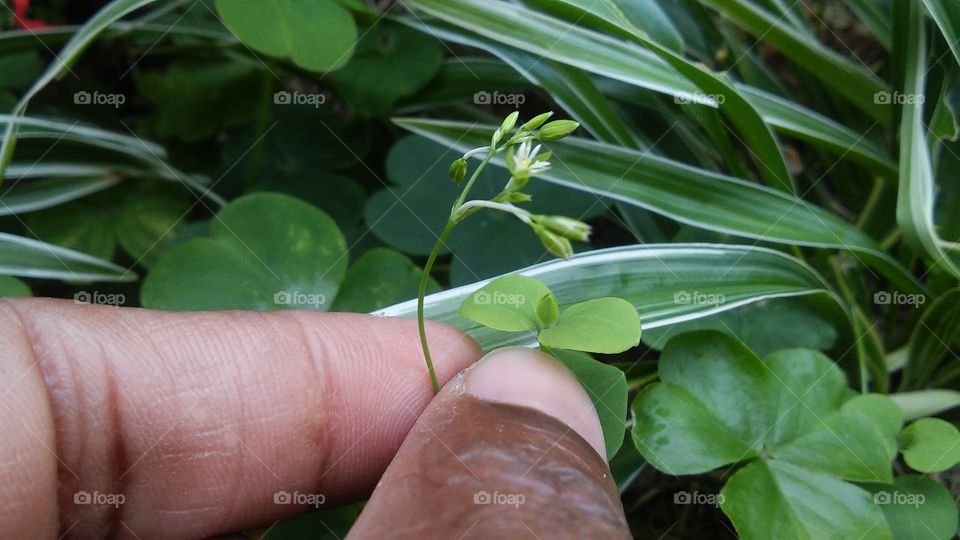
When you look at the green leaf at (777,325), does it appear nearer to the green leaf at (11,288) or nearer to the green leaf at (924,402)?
the green leaf at (924,402)

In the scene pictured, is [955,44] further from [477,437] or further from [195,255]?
[195,255]

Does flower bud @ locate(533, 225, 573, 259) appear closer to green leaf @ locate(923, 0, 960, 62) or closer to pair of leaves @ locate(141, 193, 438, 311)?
pair of leaves @ locate(141, 193, 438, 311)

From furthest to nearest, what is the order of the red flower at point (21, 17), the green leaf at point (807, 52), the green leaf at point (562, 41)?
the red flower at point (21, 17)
the green leaf at point (807, 52)
the green leaf at point (562, 41)

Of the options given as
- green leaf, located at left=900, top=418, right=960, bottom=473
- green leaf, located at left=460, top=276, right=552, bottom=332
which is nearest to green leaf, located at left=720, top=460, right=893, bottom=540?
green leaf, located at left=900, top=418, right=960, bottom=473

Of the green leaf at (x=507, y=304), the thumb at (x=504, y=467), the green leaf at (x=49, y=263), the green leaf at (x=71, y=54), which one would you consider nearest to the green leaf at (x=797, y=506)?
the thumb at (x=504, y=467)

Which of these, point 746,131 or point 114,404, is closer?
point 114,404

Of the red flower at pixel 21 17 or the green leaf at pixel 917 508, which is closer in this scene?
the green leaf at pixel 917 508

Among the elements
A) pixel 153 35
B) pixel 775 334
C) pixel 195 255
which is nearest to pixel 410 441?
pixel 195 255
